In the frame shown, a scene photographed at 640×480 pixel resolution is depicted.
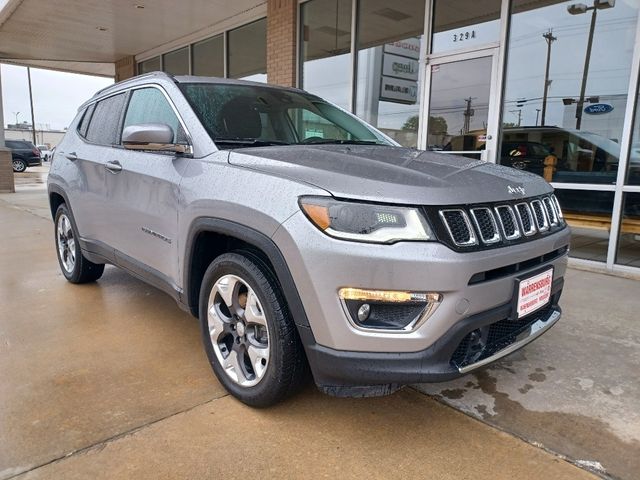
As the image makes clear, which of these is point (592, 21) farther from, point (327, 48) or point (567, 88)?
point (327, 48)

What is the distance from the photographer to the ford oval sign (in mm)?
5370

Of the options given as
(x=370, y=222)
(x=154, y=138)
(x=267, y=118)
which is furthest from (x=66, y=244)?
(x=370, y=222)

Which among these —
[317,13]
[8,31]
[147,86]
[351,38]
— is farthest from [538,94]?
[8,31]

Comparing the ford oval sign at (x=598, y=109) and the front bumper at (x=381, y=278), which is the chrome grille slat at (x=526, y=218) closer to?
the front bumper at (x=381, y=278)

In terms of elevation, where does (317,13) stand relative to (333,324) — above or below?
above

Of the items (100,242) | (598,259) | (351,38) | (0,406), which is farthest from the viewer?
(351,38)

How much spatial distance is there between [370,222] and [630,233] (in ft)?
14.9

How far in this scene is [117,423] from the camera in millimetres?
2320

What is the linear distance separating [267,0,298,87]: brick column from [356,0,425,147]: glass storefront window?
122 cm

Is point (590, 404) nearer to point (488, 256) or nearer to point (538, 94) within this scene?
point (488, 256)

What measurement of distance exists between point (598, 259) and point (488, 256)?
425cm

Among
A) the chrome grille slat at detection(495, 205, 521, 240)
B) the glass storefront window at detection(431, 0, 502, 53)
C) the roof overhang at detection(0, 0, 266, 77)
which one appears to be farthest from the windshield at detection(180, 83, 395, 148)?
the roof overhang at detection(0, 0, 266, 77)

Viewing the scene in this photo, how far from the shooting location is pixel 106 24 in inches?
425

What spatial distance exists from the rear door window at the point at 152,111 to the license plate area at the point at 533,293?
193cm
